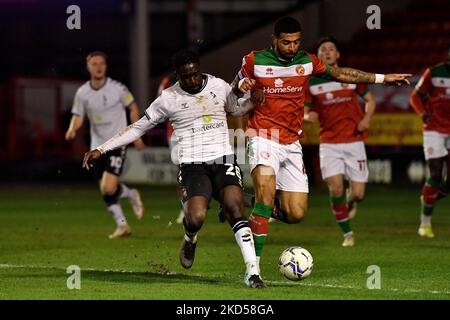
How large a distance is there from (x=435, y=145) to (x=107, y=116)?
4355 mm

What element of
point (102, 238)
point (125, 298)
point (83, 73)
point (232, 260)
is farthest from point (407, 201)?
point (83, 73)

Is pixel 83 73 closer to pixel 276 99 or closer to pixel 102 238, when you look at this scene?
pixel 102 238

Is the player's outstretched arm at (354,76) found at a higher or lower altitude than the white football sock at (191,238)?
higher

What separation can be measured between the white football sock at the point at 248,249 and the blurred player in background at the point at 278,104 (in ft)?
1.43

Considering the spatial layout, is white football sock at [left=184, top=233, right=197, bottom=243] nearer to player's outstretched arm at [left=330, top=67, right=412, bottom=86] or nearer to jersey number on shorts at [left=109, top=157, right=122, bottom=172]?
player's outstretched arm at [left=330, top=67, right=412, bottom=86]

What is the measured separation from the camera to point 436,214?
58.9 ft

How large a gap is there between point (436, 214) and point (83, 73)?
81.2 ft

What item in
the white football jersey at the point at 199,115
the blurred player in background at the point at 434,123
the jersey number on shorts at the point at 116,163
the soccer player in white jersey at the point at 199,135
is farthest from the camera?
the jersey number on shorts at the point at 116,163

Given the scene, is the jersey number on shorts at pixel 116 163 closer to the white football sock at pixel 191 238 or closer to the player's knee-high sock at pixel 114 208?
the player's knee-high sock at pixel 114 208

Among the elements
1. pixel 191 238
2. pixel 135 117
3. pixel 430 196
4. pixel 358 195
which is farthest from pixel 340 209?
pixel 191 238

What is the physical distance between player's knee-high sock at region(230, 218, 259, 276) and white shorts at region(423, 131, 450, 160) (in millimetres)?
5448

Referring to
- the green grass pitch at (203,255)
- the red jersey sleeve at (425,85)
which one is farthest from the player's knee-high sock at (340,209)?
the red jersey sleeve at (425,85)

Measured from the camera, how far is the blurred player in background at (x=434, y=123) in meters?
14.7

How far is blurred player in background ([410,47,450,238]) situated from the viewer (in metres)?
14.7
